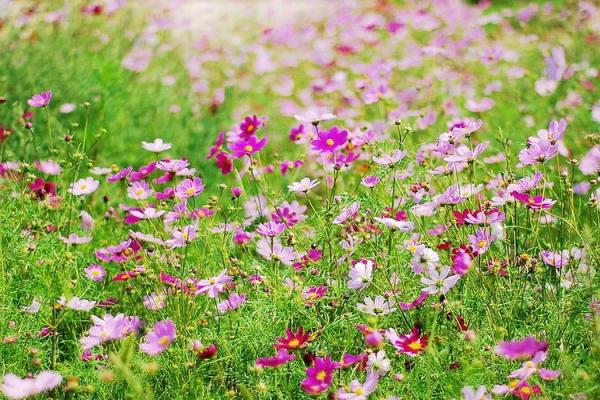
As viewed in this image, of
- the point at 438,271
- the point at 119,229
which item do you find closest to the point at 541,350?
the point at 438,271

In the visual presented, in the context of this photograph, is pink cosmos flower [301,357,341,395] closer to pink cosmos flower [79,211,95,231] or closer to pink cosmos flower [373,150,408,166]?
pink cosmos flower [373,150,408,166]

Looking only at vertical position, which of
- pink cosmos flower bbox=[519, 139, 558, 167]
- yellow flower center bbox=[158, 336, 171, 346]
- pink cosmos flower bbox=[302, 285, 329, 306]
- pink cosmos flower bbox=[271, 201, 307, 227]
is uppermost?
pink cosmos flower bbox=[519, 139, 558, 167]

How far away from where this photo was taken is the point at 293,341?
4.94 ft

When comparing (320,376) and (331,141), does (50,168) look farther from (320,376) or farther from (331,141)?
(320,376)

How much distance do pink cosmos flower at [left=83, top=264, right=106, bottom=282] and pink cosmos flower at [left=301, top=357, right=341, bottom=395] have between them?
0.73 meters

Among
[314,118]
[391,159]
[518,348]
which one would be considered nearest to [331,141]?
[314,118]

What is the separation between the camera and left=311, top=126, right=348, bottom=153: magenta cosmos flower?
1857mm

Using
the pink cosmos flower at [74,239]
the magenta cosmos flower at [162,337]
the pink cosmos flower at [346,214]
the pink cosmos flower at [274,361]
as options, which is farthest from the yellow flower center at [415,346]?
the pink cosmos flower at [74,239]

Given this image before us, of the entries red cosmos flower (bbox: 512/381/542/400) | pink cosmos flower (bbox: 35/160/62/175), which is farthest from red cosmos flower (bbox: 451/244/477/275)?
pink cosmos flower (bbox: 35/160/62/175)

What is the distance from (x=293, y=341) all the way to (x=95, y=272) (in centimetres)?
70

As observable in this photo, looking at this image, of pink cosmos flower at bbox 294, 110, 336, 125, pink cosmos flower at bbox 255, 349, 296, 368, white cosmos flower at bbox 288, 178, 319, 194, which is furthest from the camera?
→ pink cosmos flower at bbox 294, 110, 336, 125

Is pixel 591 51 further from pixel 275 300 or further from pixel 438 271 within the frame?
pixel 275 300

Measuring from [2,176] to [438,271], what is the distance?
4.63 ft

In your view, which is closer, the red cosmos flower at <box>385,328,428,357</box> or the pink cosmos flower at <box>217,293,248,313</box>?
the red cosmos flower at <box>385,328,428,357</box>
